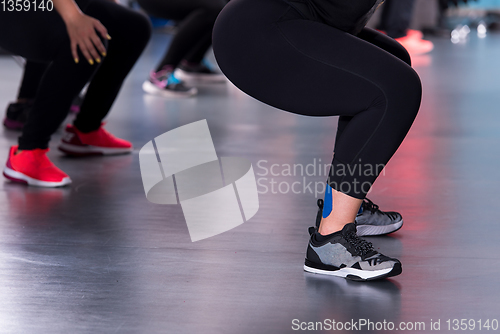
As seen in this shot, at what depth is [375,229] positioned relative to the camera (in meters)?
1.48

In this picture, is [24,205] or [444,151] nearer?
[24,205]

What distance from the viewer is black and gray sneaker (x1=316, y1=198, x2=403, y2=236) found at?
4.85ft

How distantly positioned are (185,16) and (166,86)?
43cm

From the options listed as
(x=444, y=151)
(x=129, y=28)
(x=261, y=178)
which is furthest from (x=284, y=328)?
(x=444, y=151)

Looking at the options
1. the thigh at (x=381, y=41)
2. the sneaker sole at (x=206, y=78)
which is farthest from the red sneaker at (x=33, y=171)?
the sneaker sole at (x=206, y=78)

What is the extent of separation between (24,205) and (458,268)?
111 centimetres

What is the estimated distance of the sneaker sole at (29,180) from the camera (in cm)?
187

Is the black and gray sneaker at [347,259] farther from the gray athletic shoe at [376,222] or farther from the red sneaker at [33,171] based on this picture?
the red sneaker at [33,171]

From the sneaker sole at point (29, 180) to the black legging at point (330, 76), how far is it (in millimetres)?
855

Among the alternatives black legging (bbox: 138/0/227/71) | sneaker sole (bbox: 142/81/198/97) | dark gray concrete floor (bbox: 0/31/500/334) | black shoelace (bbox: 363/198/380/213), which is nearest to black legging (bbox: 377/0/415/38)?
black legging (bbox: 138/0/227/71)

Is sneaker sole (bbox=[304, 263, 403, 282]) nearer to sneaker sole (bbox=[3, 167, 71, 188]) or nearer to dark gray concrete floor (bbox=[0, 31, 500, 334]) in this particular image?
dark gray concrete floor (bbox=[0, 31, 500, 334])

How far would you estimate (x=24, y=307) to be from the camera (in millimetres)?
1098

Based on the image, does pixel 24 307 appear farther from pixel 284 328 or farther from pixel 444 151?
pixel 444 151

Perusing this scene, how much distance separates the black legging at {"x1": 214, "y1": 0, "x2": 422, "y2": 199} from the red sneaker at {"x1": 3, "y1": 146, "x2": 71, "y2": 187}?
0.87 metres
